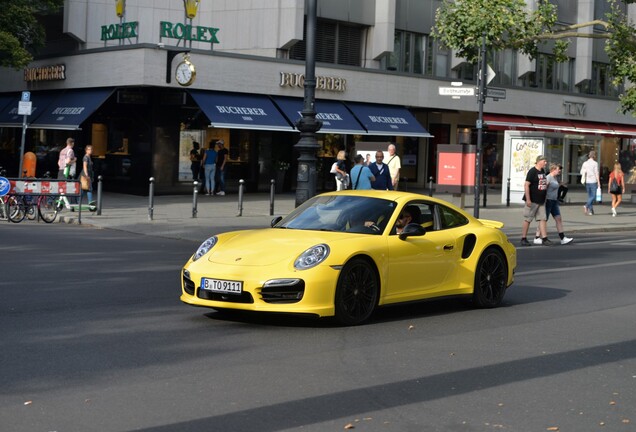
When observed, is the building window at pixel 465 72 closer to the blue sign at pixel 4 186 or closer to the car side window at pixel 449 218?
the blue sign at pixel 4 186

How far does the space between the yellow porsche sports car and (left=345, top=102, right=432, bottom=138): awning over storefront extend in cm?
2649

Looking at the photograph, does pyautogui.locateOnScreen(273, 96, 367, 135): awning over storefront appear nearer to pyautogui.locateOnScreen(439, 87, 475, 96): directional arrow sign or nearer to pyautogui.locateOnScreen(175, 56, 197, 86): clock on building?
pyautogui.locateOnScreen(175, 56, 197, 86): clock on building

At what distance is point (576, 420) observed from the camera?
6871 millimetres

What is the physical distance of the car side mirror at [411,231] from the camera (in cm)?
1110

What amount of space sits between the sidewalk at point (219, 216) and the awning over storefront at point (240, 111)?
7.72ft

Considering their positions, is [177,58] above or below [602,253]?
above

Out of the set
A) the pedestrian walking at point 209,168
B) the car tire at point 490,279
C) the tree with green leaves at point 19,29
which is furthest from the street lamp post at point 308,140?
the tree with green leaves at point 19,29

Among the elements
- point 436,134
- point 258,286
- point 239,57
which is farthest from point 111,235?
point 436,134

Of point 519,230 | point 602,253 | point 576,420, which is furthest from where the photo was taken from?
point 519,230

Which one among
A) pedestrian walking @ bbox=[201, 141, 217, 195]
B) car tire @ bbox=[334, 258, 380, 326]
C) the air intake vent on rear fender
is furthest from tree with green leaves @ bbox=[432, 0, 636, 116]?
car tire @ bbox=[334, 258, 380, 326]

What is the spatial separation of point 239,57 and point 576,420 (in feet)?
96.8

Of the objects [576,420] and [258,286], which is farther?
[258,286]

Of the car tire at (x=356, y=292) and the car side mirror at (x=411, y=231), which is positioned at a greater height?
the car side mirror at (x=411, y=231)

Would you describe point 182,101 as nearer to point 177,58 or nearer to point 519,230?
point 177,58
